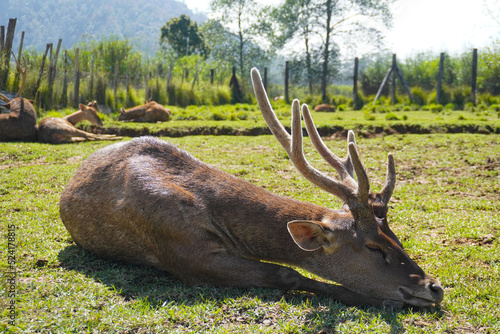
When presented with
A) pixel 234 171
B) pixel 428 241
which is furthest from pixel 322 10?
pixel 428 241

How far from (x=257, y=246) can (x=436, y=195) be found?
411 centimetres

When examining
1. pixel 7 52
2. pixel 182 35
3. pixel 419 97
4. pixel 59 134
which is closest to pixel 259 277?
pixel 59 134

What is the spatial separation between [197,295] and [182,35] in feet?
232

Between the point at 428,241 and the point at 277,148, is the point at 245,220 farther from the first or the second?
the point at 277,148

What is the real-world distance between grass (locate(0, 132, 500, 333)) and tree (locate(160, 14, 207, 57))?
65.9 metres

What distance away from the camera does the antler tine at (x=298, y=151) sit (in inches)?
144

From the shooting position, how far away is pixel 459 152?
31.9 feet

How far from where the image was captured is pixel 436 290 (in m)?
3.33

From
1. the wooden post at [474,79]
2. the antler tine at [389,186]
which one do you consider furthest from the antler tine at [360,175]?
the wooden post at [474,79]

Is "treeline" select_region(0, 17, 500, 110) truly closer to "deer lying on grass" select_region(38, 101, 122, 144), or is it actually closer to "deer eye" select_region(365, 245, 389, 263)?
"deer lying on grass" select_region(38, 101, 122, 144)

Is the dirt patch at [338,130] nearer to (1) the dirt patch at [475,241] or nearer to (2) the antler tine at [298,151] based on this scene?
(1) the dirt patch at [475,241]

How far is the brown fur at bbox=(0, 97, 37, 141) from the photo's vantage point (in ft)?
39.3

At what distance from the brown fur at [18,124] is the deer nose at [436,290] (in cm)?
1160

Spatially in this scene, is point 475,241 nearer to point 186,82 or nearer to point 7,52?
point 7,52
